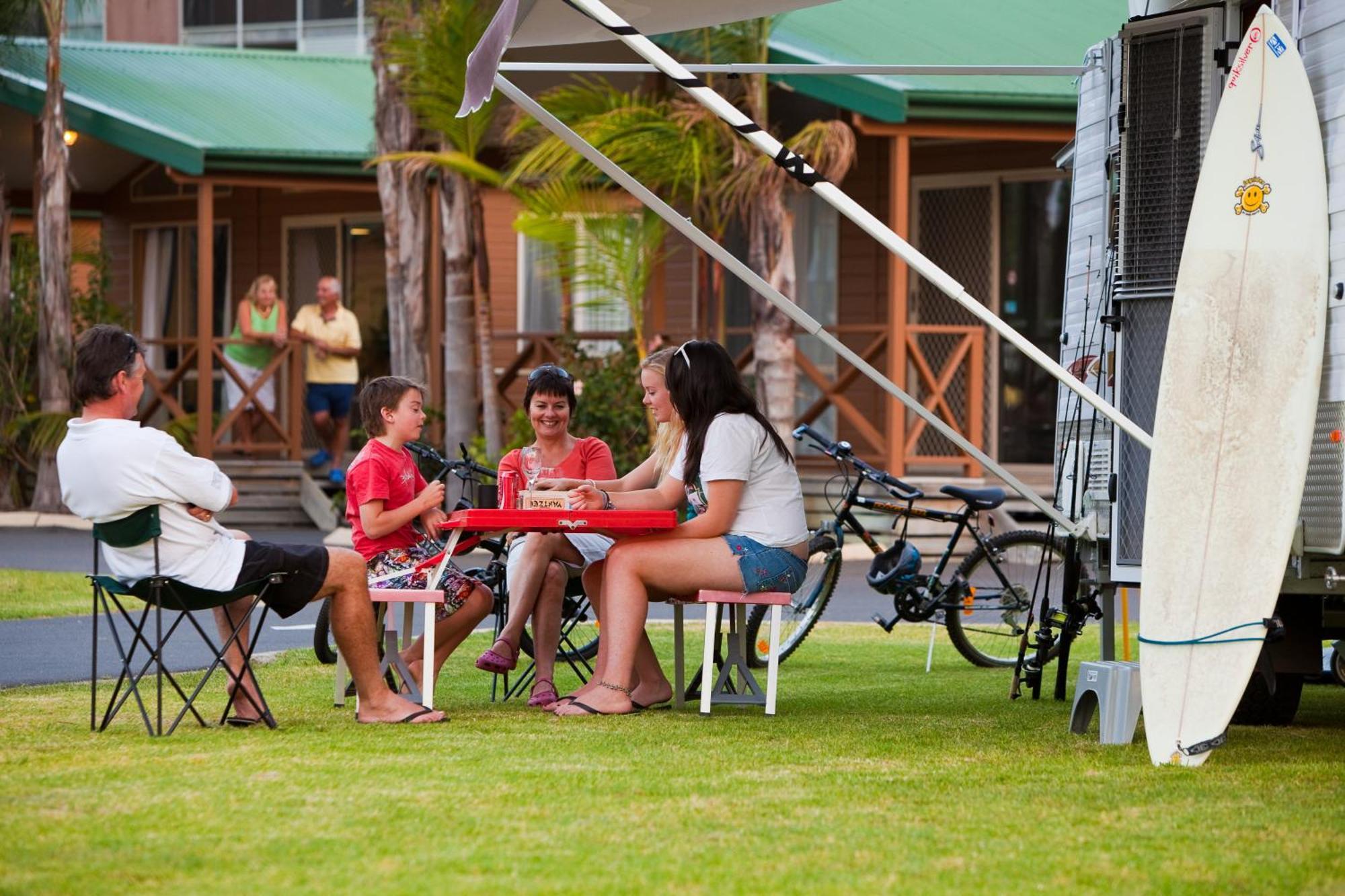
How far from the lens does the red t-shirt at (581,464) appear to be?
7.33 meters

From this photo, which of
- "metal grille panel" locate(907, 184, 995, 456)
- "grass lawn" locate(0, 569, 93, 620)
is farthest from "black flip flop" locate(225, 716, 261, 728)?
"metal grille panel" locate(907, 184, 995, 456)

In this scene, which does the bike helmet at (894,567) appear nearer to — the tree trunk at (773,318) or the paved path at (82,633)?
the paved path at (82,633)

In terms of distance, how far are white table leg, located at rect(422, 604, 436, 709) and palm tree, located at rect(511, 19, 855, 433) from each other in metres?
7.51

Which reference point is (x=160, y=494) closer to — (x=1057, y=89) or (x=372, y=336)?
(x=1057, y=89)

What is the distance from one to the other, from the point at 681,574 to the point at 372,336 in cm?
1392

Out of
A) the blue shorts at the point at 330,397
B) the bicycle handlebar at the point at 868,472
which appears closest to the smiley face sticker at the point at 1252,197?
the bicycle handlebar at the point at 868,472

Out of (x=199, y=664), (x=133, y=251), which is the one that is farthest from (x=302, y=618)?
(x=133, y=251)

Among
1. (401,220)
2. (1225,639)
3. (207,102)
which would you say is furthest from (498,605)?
(207,102)

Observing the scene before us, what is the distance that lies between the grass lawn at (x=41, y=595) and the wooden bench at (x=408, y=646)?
12.9 feet

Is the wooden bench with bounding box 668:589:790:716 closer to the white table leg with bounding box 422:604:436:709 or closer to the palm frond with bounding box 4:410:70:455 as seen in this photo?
the white table leg with bounding box 422:604:436:709

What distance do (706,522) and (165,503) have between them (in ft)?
6.07

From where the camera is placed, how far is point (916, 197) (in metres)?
16.5

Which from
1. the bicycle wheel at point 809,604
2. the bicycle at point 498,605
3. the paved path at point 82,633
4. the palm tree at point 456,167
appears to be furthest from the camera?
the palm tree at point 456,167

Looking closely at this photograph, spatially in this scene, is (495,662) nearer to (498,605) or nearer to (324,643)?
(498,605)
